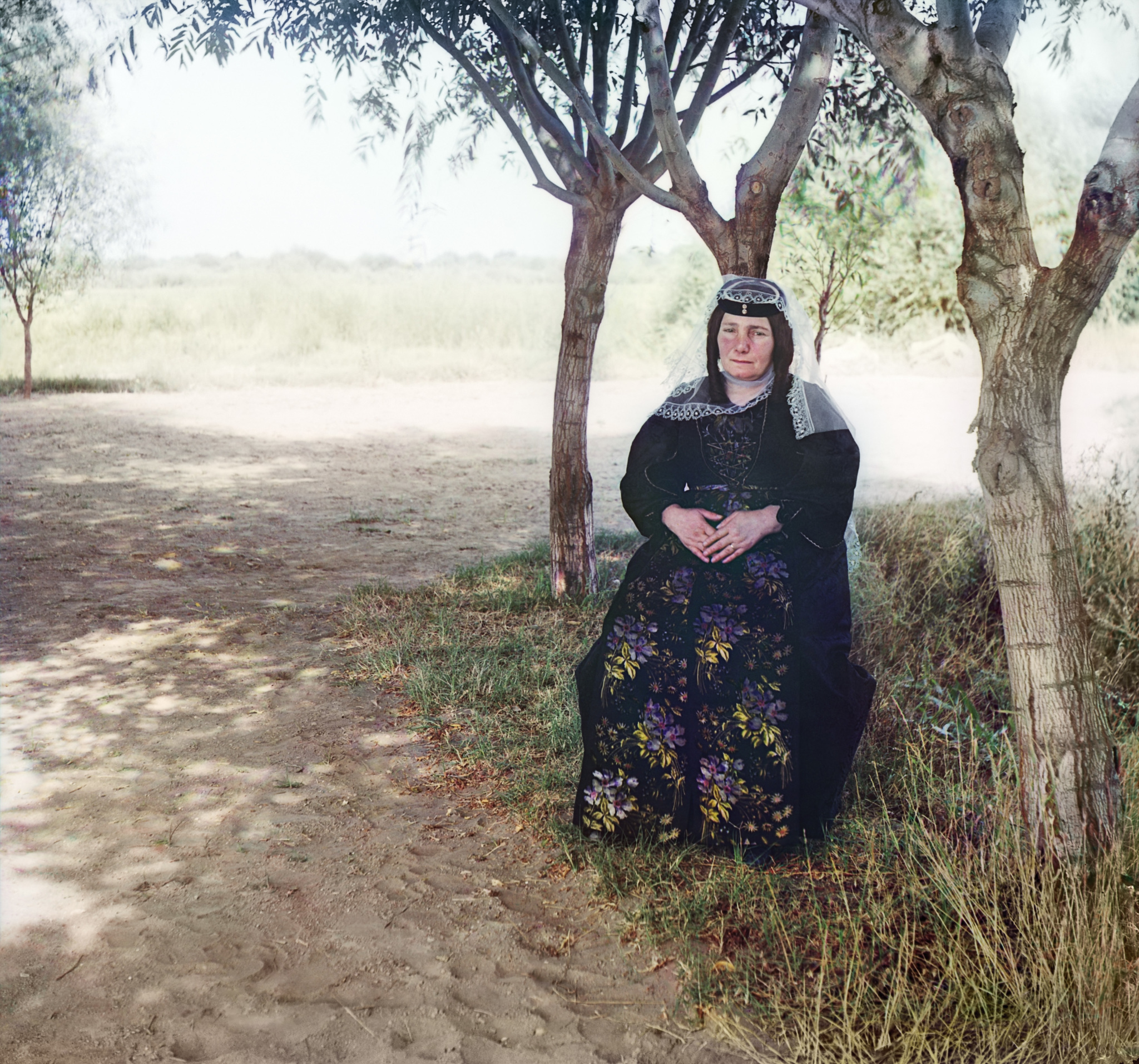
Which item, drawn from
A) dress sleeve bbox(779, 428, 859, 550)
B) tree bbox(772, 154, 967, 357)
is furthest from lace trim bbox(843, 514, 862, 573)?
tree bbox(772, 154, 967, 357)

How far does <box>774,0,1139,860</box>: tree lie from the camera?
2.83 m

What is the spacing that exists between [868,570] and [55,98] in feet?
44.5

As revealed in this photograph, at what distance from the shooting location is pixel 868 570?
6.76 metres

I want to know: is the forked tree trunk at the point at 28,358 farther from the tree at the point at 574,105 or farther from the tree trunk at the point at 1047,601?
the tree trunk at the point at 1047,601

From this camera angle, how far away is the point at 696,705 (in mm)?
3457

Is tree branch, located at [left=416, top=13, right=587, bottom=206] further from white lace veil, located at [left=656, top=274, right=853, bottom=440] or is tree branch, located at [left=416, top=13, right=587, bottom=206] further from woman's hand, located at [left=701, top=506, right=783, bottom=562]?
woman's hand, located at [left=701, top=506, right=783, bottom=562]

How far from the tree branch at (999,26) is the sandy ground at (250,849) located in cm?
293

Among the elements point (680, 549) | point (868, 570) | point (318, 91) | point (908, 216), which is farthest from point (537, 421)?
point (680, 549)

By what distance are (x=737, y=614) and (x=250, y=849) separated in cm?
190

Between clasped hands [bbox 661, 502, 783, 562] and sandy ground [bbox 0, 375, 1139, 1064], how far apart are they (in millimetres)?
1177

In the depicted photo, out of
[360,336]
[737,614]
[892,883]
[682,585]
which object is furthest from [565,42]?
[360,336]

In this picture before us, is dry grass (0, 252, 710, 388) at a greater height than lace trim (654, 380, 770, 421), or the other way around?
dry grass (0, 252, 710, 388)

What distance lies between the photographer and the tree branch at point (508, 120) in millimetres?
6453

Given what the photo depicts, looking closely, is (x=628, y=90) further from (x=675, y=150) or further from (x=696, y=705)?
(x=696, y=705)
